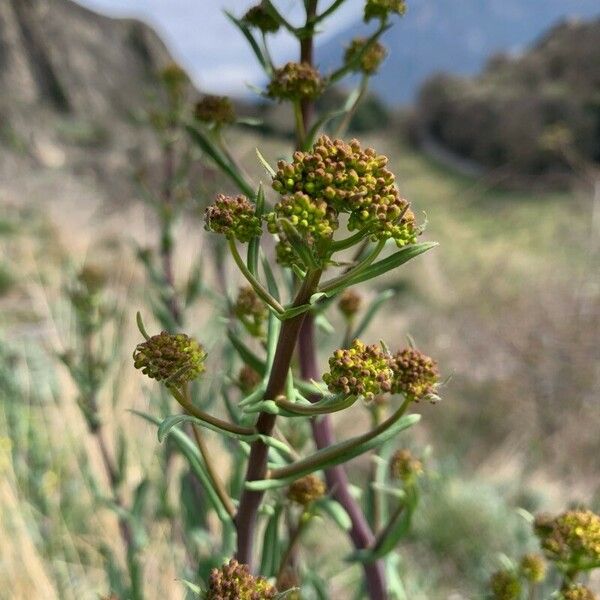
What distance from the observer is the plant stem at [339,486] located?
78cm

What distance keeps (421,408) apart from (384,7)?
11.6 ft

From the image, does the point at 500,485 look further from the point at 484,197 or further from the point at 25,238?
the point at 484,197

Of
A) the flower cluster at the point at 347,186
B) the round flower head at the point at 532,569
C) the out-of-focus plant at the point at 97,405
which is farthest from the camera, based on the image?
the out-of-focus plant at the point at 97,405

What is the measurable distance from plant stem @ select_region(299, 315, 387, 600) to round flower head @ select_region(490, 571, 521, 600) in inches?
5.3

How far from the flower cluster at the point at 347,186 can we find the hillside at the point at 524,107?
1029 centimetres

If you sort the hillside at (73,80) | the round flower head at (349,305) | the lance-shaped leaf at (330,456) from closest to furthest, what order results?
the lance-shaped leaf at (330,456)
the round flower head at (349,305)
the hillside at (73,80)

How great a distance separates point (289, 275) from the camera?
82 cm

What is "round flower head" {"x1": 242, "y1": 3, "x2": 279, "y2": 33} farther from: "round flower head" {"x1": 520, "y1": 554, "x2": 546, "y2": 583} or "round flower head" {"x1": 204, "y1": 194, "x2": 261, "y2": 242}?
"round flower head" {"x1": 520, "y1": 554, "x2": 546, "y2": 583}

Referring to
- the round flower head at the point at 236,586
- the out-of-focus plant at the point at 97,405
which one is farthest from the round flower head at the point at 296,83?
the out-of-focus plant at the point at 97,405

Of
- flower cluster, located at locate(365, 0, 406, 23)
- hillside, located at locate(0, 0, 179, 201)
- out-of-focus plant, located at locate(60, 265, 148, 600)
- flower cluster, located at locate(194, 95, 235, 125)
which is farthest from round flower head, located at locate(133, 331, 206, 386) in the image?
hillside, located at locate(0, 0, 179, 201)

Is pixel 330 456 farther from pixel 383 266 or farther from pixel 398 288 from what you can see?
pixel 398 288

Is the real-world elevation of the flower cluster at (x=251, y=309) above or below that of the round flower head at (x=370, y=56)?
below

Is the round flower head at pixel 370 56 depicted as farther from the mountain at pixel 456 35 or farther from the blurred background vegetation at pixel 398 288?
the mountain at pixel 456 35

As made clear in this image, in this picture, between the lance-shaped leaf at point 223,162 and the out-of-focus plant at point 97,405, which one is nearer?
the lance-shaped leaf at point 223,162
